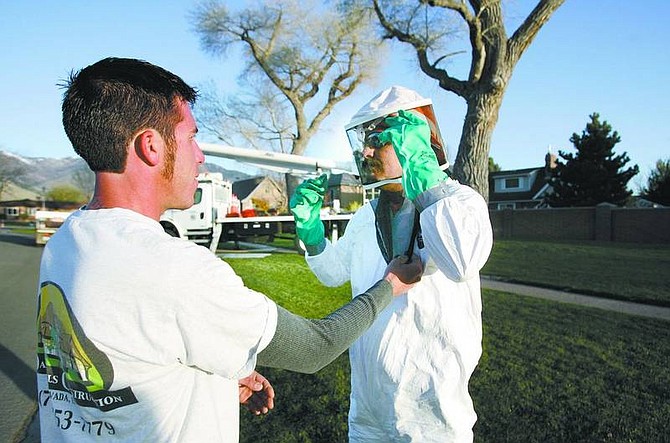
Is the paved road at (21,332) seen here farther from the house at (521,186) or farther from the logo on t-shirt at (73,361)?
the house at (521,186)

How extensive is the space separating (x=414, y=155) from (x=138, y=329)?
1.11 metres

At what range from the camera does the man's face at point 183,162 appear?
1326mm

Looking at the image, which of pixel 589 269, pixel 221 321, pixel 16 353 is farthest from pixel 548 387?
pixel 589 269

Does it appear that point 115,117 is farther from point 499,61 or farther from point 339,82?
point 339,82

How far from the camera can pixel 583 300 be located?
836 cm

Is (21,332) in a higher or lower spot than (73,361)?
lower

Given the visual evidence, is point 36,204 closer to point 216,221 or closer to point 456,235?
point 216,221

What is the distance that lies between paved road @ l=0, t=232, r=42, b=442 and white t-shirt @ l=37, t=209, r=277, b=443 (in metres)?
3.28

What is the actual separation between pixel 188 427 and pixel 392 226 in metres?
1.10

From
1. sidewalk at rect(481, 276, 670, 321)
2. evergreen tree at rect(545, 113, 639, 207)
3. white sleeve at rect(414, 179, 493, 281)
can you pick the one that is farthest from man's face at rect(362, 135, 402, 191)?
evergreen tree at rect(545, 113, 639, 207)

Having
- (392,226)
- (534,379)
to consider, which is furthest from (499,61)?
(392,226)

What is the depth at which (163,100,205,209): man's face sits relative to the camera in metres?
1.33

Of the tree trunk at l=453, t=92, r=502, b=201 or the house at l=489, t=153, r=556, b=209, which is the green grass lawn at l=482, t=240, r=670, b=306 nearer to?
the tree trunk at l=453, t=92, r=502, b=201

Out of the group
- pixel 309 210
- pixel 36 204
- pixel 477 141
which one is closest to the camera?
pixel 309 210
